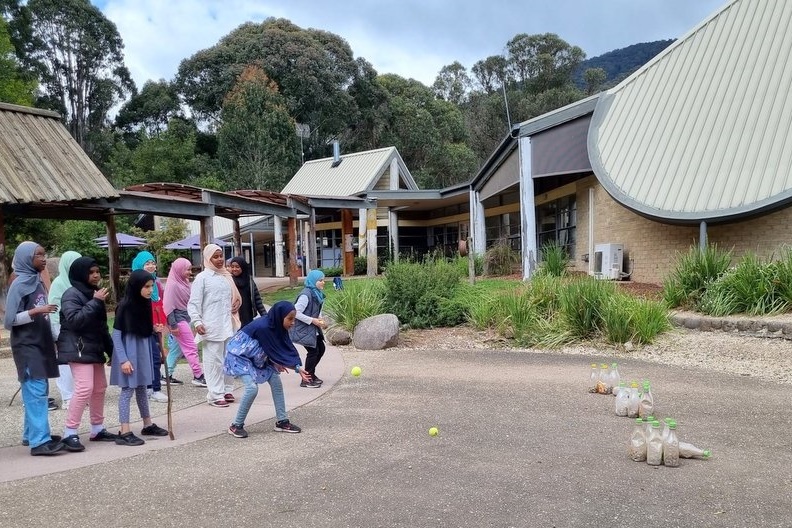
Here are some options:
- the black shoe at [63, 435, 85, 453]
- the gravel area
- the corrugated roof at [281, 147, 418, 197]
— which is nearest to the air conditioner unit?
the gravel area

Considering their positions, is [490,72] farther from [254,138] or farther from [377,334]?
[377,334]

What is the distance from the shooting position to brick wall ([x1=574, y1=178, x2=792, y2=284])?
37.9ft

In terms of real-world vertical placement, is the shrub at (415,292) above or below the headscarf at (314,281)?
below

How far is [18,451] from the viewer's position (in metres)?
4.98

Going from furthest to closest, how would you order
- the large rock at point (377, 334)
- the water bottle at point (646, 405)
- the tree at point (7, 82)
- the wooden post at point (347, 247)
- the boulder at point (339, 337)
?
the wooden post at point (347, 247) → the tree at point (7, 82) → the boulder at point (339, 337) → the large rock at point (377, 334) → the water bottle at point (646, 405)

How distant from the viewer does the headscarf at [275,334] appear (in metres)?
5.18

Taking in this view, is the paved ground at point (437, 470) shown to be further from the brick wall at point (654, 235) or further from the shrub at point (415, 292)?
the brick wall at point (654, 235)

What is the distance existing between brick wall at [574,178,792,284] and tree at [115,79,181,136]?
3817cm

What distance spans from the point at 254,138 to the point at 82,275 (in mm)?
33593

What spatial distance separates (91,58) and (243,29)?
1291 cm

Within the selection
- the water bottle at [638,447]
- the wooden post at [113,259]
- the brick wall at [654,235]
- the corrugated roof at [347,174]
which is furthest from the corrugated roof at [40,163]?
the corrugated roof at [347,174]

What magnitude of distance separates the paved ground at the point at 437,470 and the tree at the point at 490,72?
179 feet

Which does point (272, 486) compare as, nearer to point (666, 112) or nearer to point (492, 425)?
point (492, 425)

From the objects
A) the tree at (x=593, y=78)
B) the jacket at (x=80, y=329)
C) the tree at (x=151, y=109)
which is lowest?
the jacket at (x=80, y=329)
